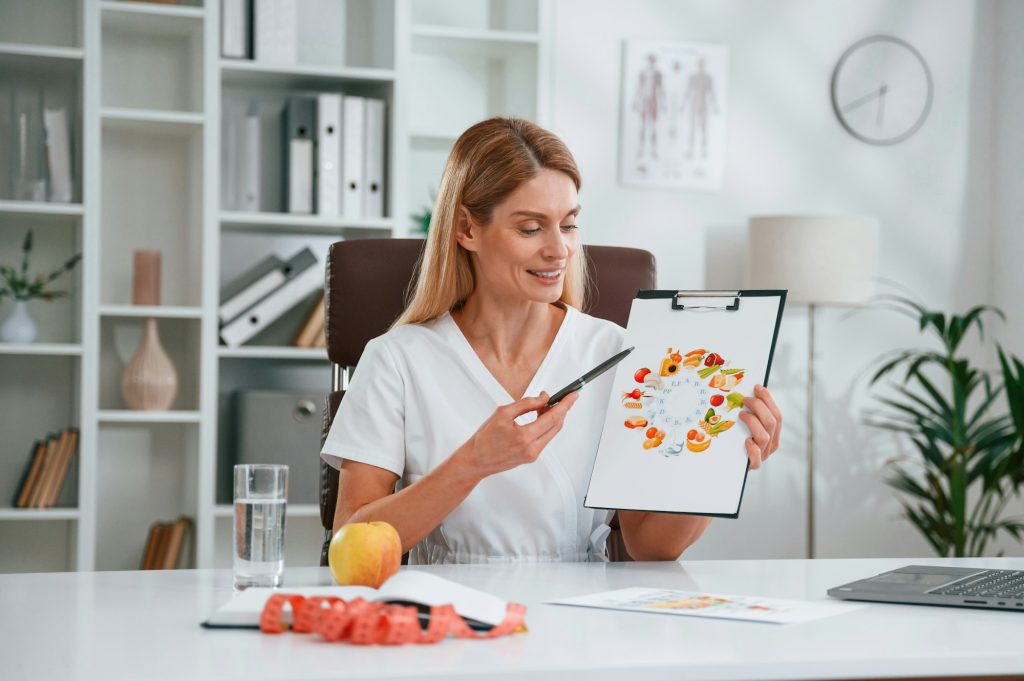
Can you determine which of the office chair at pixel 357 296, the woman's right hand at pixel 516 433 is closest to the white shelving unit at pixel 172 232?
the office chair at pixel 357 296

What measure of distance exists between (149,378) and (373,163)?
34.9 inches

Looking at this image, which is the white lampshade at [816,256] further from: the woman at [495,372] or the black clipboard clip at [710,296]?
the black clipboard clip at [710,296]

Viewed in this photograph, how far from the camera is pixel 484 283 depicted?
76.0 inches

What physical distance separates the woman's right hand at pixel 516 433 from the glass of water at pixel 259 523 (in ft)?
1.06

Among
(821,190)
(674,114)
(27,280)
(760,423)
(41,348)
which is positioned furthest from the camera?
(821,190)

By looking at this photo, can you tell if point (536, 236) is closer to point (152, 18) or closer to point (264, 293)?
point (264, 293)

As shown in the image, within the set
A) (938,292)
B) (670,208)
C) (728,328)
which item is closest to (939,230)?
(938,292)

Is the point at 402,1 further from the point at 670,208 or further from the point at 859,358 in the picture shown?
the point at 859,358

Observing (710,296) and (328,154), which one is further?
(328,154)

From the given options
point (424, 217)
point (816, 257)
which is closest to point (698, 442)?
point (424, 217)

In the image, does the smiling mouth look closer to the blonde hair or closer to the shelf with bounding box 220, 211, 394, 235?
the blonde hair

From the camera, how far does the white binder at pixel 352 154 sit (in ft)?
11.2

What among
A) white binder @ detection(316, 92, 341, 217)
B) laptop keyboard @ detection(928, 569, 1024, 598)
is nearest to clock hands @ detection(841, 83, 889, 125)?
white binder @ detection(316, 92, 341, 217)

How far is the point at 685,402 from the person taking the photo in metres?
1.52
